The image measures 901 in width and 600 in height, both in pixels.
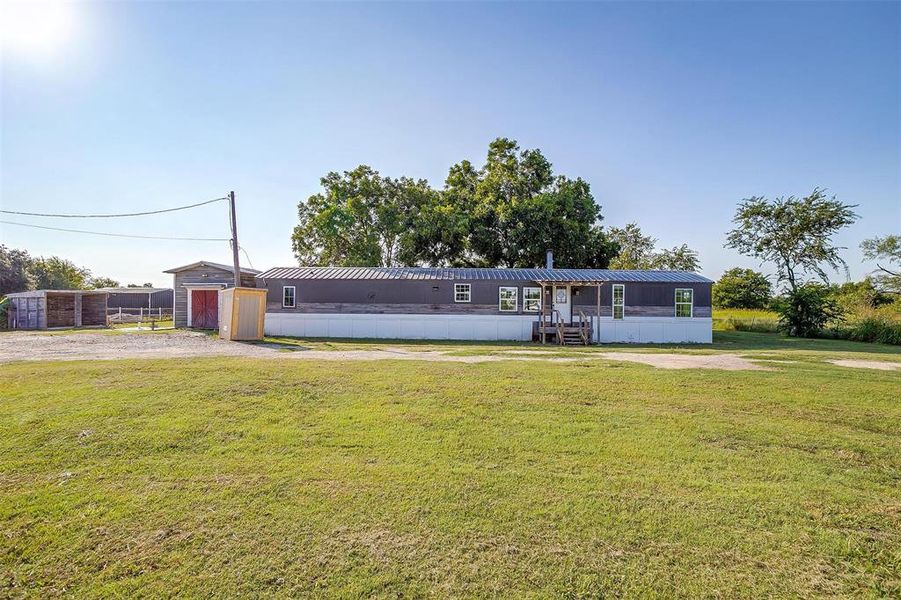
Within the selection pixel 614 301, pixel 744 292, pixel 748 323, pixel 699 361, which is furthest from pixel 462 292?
pixel 744 292

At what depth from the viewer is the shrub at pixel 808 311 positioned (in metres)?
22.3

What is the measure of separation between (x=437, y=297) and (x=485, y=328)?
2605 millimetres

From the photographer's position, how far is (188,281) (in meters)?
24.2

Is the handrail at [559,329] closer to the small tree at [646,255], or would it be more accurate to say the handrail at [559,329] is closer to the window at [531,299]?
the window at [531,299]

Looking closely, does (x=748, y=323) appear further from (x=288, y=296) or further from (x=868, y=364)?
(x=288, y=296)

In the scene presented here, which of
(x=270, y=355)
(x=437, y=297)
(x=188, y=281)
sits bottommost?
(x=270, y=355)

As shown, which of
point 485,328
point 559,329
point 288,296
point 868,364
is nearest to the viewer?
point 868,364

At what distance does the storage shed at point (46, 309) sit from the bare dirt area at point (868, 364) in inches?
1337

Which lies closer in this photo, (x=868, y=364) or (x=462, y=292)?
(x=868, y=364)

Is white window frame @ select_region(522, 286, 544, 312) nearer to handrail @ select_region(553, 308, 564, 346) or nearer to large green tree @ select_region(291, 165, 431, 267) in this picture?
handrail @ select_region(553, 308, 564, 346)

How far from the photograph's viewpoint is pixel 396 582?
2617 millimetres

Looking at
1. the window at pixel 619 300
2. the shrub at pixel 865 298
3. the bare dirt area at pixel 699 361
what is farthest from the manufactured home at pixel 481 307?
the shrub at pixel 865 298

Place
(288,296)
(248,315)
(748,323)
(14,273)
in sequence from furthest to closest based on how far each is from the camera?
(14,273), (748,323), (288,296), (248,315)

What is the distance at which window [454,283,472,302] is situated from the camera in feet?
66.3
